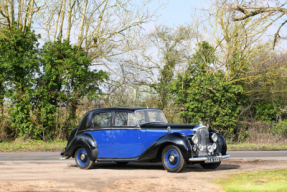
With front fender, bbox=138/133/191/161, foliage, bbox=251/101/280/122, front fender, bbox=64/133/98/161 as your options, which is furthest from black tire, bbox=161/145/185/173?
foliage, bbox=251/101/280/122

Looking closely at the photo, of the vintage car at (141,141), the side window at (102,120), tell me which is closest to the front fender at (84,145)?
the vintage car at (141,141)

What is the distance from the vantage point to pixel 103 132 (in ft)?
36.2

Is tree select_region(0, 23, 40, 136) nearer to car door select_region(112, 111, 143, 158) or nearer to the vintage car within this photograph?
the vintage car

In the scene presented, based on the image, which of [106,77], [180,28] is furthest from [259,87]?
[106,77]

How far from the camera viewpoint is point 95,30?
24.3 m

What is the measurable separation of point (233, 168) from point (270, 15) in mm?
4703

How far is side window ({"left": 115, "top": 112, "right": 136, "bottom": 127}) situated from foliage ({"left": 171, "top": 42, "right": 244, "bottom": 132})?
43.5 ft

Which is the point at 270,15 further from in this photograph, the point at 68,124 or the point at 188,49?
the point at 188,49

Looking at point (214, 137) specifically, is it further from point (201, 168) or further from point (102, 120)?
point (102, 120)

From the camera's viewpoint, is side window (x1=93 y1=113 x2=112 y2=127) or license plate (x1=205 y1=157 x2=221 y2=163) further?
side window (x1=93 y1=113 x2=112 y2=127)

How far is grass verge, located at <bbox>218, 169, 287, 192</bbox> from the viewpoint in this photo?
7727 mm

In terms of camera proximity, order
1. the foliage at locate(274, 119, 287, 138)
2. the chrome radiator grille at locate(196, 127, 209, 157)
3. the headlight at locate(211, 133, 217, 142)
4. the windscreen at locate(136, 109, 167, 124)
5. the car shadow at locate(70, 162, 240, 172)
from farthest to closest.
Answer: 1. the foliage at locate(274, 119, 287, 138)
2. the car shadow at locate(70, 162, 240, 172)
3. the windscreen at locate(136, 109, 167, 124)
4. the headlight at locate(211, 133, 217, 142)
5. the chrome radiator grille at locate(196, 127, 209, 157)

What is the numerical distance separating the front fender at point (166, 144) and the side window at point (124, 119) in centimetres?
95

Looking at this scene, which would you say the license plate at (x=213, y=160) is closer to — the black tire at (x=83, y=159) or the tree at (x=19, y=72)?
the black tire at (x=83, y=159)
